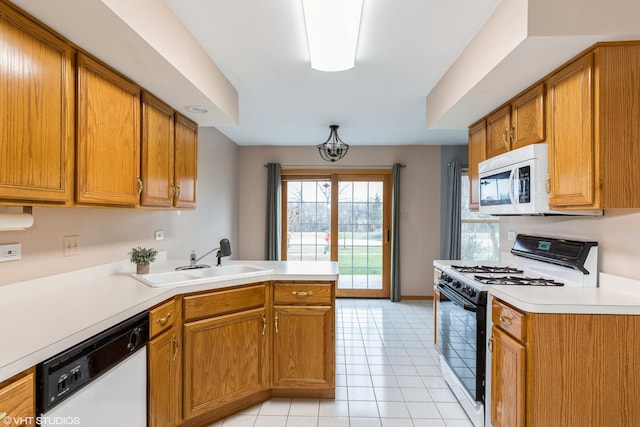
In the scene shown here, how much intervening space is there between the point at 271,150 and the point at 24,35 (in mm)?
4072

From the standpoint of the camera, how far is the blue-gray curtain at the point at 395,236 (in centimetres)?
510

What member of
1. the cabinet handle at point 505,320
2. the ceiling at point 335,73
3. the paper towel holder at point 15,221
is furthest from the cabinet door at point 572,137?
the paper towel holder at point 15,221

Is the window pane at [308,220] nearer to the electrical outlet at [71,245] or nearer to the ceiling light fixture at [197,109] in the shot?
the ceiling light fixture at [197,109]

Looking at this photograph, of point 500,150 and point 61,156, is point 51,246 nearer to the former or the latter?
point 61,156

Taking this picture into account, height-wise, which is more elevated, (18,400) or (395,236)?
(395,236)

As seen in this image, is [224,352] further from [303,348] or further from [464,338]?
[464,338]

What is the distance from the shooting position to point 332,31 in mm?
1846

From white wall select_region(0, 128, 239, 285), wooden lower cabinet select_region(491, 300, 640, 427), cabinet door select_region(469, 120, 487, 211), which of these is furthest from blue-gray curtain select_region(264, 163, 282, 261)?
wooden lower cabinet select_region(491, 300, 640, 427)

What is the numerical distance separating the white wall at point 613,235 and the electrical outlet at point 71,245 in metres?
3.12

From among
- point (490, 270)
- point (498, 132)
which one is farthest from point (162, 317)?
point (498, 132)

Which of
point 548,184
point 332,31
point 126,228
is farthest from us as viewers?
point 126,228

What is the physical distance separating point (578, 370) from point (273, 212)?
13.7 ft

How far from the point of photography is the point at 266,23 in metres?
1.92

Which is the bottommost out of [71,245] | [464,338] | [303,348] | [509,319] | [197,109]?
[303,348]
